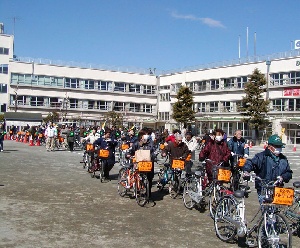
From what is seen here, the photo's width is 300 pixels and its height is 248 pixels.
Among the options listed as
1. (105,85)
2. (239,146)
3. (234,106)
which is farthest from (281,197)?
(105,85)

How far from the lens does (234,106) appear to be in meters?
57.8

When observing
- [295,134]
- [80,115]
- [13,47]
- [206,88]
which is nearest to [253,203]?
[295,134]

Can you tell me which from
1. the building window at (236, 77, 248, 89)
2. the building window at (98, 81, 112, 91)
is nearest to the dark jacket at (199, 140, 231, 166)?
the building window at (236, 77, 248, 89)

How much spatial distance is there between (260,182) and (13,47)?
262 feet

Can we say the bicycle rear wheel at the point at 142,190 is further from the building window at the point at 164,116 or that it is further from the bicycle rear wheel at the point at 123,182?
the building window at the point at 164,116

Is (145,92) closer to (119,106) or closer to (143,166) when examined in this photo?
(119,106)

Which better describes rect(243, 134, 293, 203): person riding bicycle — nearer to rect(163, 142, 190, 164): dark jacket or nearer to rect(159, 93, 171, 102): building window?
rect(163, 142, 190, 164): dark jacket

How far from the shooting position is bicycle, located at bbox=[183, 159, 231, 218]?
8.21m

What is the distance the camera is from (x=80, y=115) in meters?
68.6

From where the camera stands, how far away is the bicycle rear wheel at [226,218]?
6.68m

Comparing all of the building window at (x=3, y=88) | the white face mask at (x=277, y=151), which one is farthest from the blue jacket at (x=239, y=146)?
the building window at (x=3, y=88)

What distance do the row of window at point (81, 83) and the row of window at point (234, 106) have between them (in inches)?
530

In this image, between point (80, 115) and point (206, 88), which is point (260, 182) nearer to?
point (206, 88)

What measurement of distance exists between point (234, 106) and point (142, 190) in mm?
49668
